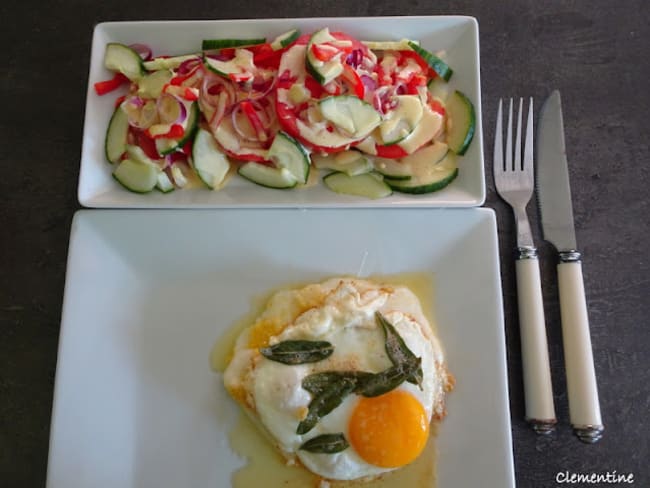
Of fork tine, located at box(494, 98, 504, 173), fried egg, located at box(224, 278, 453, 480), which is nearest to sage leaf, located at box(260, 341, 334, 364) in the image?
fried egg, located at box(224, 278, 453, 480)

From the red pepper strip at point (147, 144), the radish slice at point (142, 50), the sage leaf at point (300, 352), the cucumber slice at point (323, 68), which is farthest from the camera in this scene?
the radish slice at point (142, 50)

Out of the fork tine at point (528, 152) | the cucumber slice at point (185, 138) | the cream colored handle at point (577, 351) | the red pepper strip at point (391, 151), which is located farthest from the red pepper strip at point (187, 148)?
the cream colored handle at point (577, 351)

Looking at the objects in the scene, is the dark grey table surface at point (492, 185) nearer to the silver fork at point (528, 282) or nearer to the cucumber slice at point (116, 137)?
the silver fork at point (528, 282)

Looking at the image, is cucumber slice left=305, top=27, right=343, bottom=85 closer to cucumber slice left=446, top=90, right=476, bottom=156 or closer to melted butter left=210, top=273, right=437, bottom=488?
cucumber slice left=446, top=90, right=476, bottom=156

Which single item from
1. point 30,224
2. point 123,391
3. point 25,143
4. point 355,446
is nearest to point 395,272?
point 355,446

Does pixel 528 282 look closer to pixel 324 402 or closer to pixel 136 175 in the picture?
pixel 324 402

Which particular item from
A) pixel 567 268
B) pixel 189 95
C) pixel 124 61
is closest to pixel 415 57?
pixel 189 95

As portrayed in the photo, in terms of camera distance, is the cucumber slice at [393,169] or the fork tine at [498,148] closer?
the cucumber slice at [393,169]
